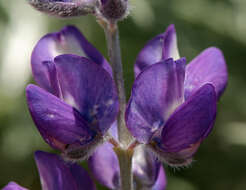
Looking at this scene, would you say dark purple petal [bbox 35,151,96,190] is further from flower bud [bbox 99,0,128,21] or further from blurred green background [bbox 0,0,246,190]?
blurred green background [bbox 0,0,246,190]

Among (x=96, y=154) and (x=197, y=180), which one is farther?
(x=197, y=180)

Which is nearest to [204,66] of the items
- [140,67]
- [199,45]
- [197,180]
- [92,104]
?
[140,67]

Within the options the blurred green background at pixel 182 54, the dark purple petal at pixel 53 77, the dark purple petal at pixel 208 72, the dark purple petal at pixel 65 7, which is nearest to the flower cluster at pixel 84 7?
the dark purple petal at pixel 65 7

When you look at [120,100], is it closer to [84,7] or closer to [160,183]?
[84,7]

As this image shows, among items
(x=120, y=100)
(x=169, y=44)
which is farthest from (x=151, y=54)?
(x=120, y=100)

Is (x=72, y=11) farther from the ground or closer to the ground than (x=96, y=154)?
farther from the ground

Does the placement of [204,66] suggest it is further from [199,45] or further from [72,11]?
[199,45]

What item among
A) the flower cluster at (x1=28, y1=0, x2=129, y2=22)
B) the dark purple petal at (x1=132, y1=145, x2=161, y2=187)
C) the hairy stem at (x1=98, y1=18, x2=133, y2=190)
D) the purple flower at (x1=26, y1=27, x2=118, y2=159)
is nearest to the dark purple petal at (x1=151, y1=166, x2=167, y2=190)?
the dark purple petal at (x1=132, y1=145, x2=161, y2=187)
